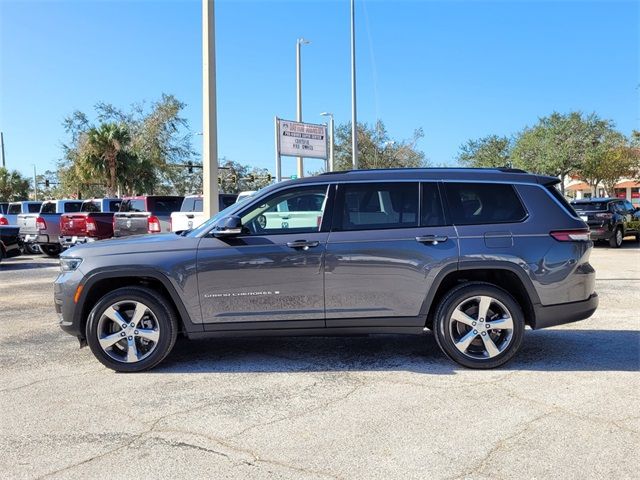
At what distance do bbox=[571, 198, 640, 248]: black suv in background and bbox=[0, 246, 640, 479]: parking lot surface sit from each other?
502 inches

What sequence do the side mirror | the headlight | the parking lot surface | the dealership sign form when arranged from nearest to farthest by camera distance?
the parking lot surface
the side mirror
the headlight
the dealership sign

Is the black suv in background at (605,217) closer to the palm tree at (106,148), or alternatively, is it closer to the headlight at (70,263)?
the headlight at (70,263)

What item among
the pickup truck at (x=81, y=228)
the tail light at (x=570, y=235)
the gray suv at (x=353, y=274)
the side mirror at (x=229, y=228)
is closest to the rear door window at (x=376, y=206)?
the gray suv at (x=353, y=274)

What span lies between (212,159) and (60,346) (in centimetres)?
582

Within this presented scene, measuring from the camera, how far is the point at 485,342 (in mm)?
5027

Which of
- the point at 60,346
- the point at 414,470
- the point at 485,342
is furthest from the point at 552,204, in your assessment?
the point at 60,346

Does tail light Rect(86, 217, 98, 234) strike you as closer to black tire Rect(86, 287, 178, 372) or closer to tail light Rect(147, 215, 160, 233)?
tail light Rect(147, 215, 160, 233)

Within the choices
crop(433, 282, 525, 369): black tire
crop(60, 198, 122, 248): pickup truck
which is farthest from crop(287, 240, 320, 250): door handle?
crop(60, 198, 122, 248): pickup truck

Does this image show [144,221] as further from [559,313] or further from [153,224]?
[559,313]

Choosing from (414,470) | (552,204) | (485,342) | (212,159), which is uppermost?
(212,159)

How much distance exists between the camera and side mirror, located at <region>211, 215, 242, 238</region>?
15.9ft

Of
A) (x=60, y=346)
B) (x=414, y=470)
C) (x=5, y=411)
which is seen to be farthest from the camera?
(x=60, y=346)

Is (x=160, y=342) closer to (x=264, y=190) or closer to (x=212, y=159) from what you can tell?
(x=264, y=190)

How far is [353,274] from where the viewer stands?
4.96m
